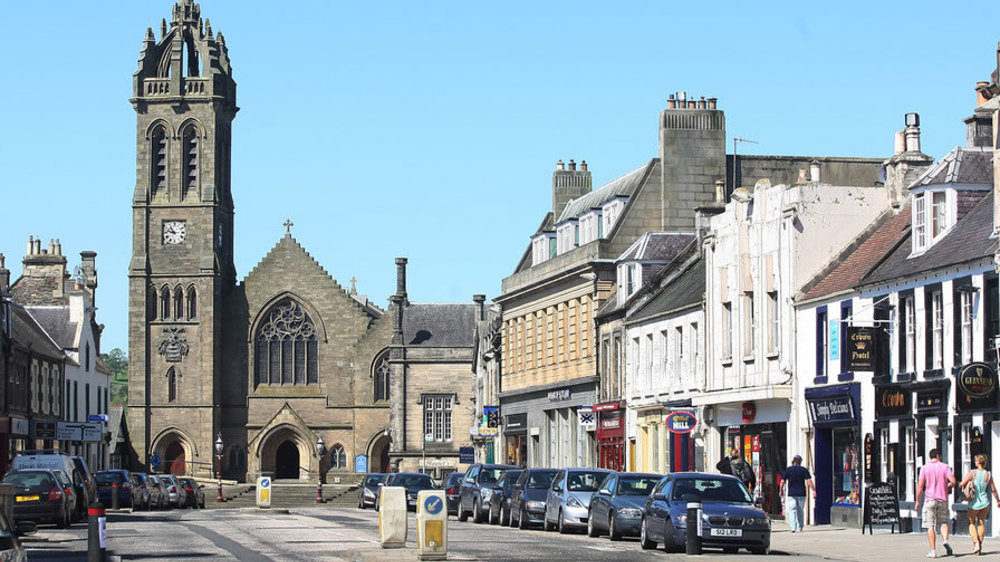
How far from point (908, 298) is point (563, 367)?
98.3 ft

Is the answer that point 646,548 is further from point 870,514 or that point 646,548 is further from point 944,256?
point 944,256

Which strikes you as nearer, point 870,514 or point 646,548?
point 646,548

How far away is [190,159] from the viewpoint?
10025 cm

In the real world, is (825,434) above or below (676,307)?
below

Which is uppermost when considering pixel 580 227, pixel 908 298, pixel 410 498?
pixel 580 227

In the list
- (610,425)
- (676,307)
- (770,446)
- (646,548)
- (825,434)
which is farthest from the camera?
(610,425)

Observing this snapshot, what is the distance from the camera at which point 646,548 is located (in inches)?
1149

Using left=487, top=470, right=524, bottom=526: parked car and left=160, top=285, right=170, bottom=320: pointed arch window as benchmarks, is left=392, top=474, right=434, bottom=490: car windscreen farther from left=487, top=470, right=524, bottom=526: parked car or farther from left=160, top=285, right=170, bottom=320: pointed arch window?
left=160, top=285, right=170, bottom=320: pointed arch window

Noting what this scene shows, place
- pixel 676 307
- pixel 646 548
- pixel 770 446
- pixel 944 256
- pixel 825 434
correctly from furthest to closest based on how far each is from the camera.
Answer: pixel 676 307, pixel 770 446, pixel 825 434, pixel 944 256, pixel 646 548

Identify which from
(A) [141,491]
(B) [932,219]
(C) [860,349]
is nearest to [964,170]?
(B) [932,219]

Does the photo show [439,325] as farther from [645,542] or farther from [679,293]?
[645,542]

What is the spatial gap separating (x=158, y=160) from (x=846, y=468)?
68.7 metres

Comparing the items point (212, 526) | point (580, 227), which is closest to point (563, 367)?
point (580, 227)

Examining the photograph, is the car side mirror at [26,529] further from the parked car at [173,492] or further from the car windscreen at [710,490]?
the parked car at [173,492]
